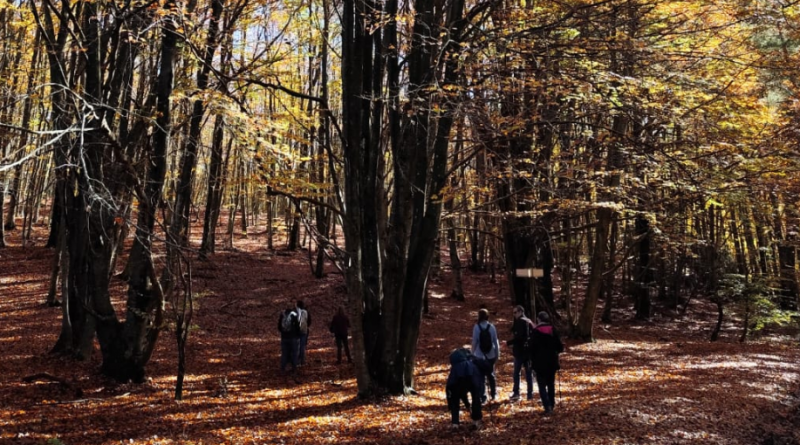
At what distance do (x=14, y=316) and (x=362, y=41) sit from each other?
43.8 feet

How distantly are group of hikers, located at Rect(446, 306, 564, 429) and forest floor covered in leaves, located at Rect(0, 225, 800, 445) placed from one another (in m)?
0.32

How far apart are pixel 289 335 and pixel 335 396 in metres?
2.49

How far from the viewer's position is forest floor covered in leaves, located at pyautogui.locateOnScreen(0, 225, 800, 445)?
739cm

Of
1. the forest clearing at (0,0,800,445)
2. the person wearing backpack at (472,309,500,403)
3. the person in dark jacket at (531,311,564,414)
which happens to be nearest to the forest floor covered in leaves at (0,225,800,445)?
the forest clearing at (0,0,800,445)

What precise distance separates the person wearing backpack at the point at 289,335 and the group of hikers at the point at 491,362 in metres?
4.88

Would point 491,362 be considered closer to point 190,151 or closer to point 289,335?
point 289,335

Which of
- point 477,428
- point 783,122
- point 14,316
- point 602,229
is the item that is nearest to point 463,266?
point 602,229

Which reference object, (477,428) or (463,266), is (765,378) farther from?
(463,266)

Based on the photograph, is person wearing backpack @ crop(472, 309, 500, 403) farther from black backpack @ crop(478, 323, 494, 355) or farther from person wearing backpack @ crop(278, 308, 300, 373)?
person wearing backpack @ crop(278, 308, 300, 373)

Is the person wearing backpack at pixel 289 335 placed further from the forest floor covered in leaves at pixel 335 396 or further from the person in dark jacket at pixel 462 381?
the person in dark jacket at pixel 462 381

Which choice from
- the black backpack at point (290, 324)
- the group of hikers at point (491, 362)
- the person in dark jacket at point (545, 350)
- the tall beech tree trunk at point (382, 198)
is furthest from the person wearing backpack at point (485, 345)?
the black backpack at point (290, 324)

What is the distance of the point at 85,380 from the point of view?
9.80 metres

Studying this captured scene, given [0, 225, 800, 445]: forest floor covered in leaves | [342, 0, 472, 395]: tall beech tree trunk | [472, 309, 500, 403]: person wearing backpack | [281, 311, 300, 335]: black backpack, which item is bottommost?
[0, 225, 800, 445]: forest floor covered in leaves

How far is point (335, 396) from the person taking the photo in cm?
992
